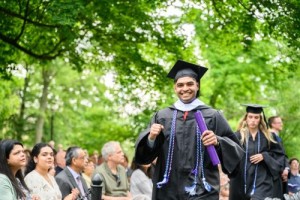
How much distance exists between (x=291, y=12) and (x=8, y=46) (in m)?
6.64

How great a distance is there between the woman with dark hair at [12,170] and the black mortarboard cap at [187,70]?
2.22 metres

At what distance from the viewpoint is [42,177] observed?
870 centimetres

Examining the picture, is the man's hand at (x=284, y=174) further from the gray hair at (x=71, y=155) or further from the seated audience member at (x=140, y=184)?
the gray hair at (x=71, y=155)

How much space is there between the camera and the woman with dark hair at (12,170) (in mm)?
6930

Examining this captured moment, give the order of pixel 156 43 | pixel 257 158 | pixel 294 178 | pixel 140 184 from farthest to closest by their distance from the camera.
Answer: pixel 156 43
pixel 294 178
pixel 140 184
pixel 257 158

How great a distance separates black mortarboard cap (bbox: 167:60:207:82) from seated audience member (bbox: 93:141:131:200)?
14.8 ft

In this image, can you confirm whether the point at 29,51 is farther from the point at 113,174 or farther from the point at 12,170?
the point at 12,170

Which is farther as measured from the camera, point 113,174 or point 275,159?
point 113,174

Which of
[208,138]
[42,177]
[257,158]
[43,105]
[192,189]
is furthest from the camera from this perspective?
[43,105]

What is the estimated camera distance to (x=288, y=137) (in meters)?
23.8

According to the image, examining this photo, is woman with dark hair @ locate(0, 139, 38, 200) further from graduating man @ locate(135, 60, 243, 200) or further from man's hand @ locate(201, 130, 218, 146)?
man's hand @ locate(201, 130, 218, 146)

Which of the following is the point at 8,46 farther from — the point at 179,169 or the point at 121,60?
the point at 179,169

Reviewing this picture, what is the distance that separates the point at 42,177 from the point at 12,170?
3.77ft

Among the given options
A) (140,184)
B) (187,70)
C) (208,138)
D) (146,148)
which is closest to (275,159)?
(140,184)
